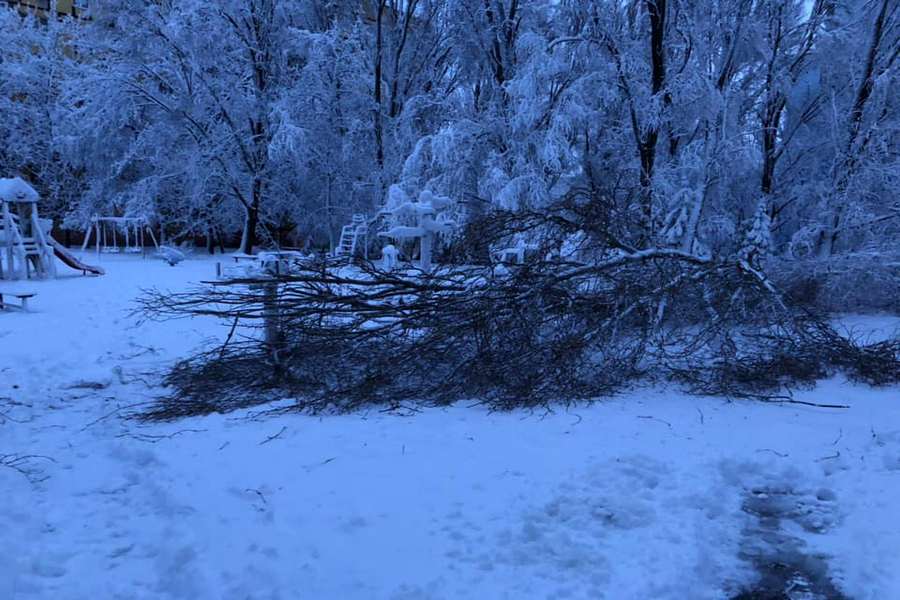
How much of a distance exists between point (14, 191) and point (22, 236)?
3.98ft

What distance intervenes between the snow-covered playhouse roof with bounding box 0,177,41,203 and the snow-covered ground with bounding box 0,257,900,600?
1014 cm

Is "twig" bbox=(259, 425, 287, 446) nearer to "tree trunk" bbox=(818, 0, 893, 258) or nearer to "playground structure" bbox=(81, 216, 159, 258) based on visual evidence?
"tree trunk" bbox=(818, 0, 893, 258)

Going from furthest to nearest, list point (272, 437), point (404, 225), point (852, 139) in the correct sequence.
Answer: point (404, 225)
point (852, 139)
point (272, 437)

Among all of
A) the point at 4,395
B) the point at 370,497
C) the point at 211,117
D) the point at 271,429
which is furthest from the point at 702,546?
the point at 211,117

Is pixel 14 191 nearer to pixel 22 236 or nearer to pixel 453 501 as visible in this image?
pixel 22 236

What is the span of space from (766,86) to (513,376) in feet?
36.4

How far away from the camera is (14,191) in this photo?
1338cm

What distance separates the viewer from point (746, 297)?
21.5 ft

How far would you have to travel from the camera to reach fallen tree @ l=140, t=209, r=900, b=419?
18.2 feet

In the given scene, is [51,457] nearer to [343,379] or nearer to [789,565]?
[343,379]

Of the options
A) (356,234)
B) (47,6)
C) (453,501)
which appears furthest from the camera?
(47,6)

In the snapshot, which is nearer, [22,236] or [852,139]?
[852,139]

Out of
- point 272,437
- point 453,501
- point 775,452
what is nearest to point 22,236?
point 272,437

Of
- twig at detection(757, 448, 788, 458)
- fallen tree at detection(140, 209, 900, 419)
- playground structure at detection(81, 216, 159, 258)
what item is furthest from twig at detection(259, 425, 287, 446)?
playground structure at detection(81, 216, 159, 258)
